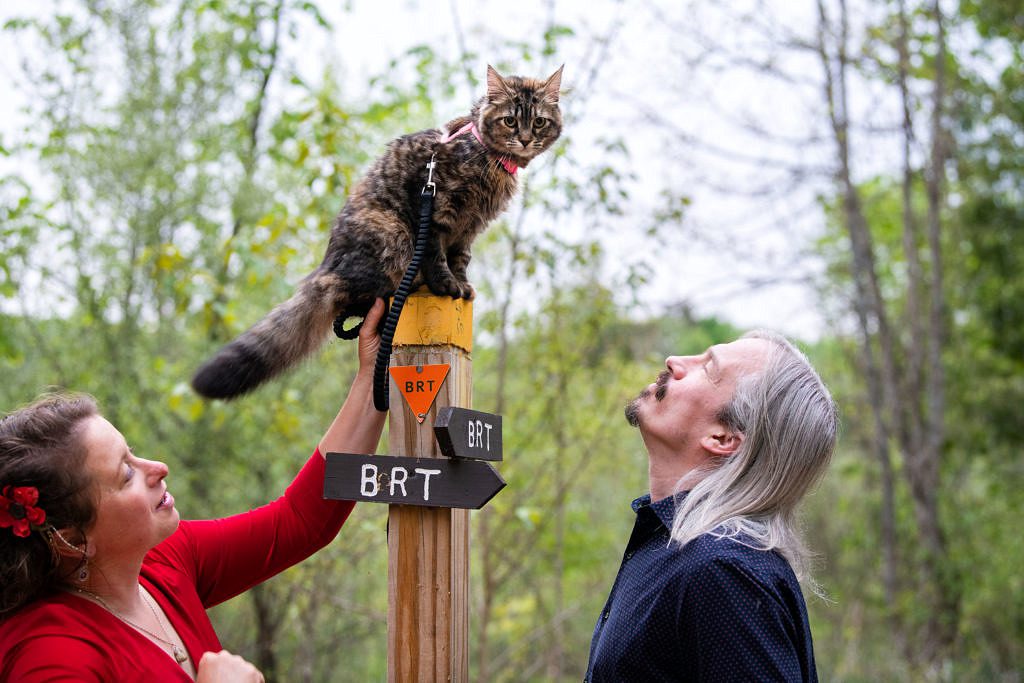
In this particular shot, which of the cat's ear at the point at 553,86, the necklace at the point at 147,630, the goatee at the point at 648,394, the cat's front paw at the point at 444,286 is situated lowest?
the necklace at the point at 147,630

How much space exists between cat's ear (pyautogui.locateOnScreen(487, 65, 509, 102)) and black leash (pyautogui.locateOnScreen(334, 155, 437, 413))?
0.91 feet

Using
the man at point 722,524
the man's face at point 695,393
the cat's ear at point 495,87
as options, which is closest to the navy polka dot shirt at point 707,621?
the man at point 722,524

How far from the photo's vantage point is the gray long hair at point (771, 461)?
1.68 m

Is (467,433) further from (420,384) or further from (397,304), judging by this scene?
(397,304)

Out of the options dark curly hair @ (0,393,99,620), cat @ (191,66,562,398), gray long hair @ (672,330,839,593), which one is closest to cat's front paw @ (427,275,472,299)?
cat @ (191,66,562,398)

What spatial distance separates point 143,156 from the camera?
4797mm

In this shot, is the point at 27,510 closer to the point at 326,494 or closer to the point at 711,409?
the point at 326,494

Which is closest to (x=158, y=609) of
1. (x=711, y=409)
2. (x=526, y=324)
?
(x=711, y=409)

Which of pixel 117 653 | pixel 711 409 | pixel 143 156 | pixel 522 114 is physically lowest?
pixel 117 653

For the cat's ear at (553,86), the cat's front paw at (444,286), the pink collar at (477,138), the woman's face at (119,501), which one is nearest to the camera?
the woman's face at (119,501)

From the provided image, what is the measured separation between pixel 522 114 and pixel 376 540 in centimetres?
319

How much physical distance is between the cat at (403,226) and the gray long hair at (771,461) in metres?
0.67

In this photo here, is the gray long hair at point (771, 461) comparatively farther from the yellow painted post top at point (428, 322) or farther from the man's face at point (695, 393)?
the yellow painted post top at point (428, 322)

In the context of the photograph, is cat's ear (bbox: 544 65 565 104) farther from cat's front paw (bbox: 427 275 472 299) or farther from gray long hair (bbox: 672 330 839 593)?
gray long hair (bbox: 672 330 839 593)
